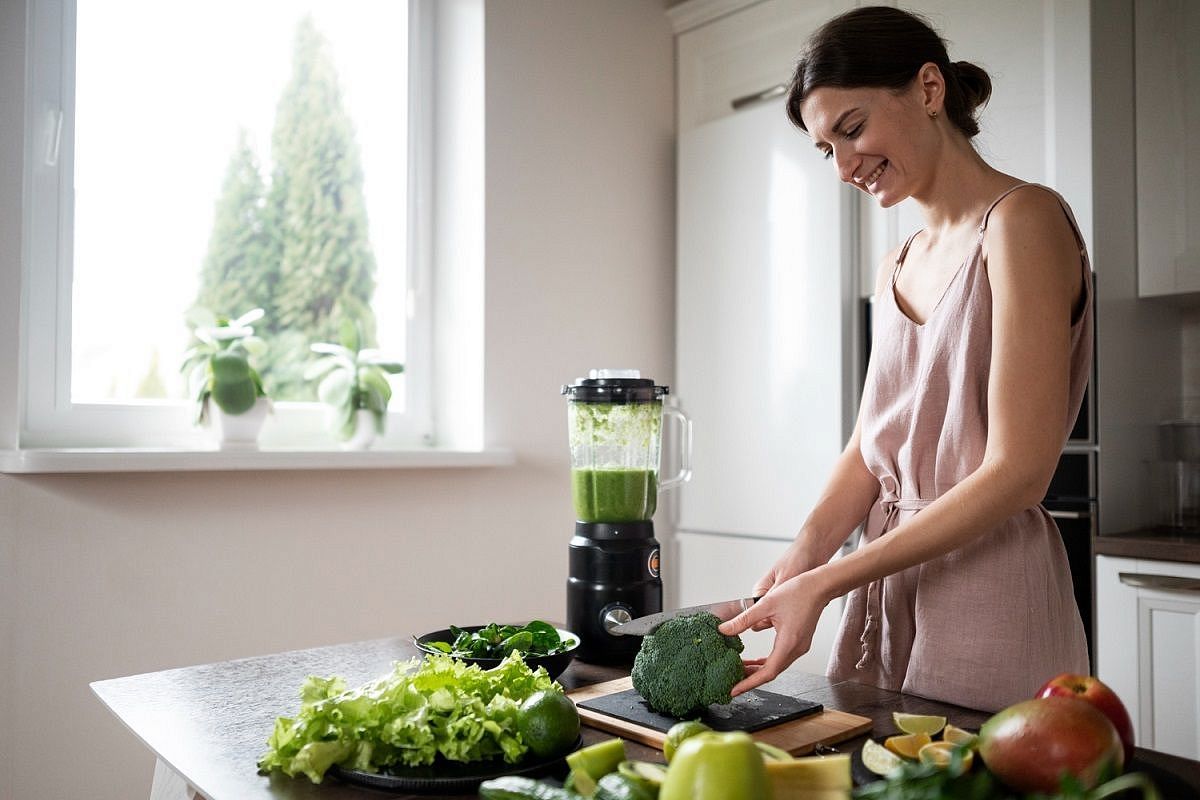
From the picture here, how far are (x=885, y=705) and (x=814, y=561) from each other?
0.34m

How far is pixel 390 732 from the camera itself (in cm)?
87

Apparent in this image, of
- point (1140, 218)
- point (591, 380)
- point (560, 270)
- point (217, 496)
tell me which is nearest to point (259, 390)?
point (217, 496)

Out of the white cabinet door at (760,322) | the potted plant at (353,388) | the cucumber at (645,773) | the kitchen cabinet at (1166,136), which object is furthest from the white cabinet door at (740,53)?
the cucumber at (645,773)

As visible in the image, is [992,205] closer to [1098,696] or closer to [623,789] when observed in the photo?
[1098,696]

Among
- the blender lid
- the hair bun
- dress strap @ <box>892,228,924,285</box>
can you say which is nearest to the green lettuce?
the blender lid

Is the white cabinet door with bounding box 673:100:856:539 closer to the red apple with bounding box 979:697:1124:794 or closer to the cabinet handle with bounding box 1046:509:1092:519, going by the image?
the cabinet handle with bounding box 1046:509:1092:519

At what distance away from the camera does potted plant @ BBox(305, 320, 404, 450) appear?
2.41m

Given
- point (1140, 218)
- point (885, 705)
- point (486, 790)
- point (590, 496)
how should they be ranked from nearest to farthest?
1. point (486, 790)
2. point (885, 705)
3. point (590, 496)
4. point (1140, 218)

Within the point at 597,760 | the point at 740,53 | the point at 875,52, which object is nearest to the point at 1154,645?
the point at 875,52

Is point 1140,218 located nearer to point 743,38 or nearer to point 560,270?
point 743,38

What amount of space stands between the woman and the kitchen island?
12 centimetres

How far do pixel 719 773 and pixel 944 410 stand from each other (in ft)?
2.63

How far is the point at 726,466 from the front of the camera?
2.82 m

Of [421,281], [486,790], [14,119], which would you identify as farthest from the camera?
[421,281]
